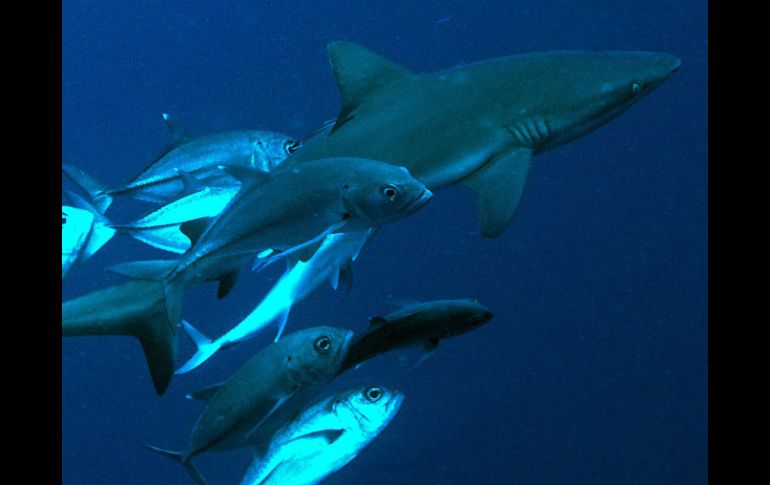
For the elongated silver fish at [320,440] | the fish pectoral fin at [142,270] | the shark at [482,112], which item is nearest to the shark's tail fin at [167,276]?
the fish pectoral fin at [142,270]

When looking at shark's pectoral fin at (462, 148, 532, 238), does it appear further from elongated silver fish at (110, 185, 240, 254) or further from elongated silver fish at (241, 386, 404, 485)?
elongated silver fish at (241, 386, 404, 485)

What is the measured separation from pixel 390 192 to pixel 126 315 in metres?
1.15

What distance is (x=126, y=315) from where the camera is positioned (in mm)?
2650

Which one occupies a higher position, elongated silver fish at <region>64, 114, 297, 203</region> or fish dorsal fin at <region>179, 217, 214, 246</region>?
fish dorsal fin at <region>179, 217, 214, 246</region>

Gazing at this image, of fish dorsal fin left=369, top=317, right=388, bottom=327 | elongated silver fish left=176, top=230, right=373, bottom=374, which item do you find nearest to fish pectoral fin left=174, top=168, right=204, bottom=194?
elongated silver fish left=176, top=230, right=373, bottom=374

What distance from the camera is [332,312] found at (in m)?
15.9

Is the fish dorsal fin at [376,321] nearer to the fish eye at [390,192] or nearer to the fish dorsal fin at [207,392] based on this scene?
the fish dorsal fin at [207,392]

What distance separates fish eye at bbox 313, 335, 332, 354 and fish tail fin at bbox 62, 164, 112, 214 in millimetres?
1560

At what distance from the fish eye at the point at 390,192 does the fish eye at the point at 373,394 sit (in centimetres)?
163

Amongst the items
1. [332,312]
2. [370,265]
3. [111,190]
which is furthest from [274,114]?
[111,190]

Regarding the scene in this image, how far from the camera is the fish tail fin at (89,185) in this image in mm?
3827

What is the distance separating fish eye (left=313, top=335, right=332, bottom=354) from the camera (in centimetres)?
303

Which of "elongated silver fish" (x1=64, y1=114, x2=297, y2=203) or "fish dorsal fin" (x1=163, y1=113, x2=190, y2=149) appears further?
"fish dorsal fin" (x1=163, y1=113, x2=190, y2=149)

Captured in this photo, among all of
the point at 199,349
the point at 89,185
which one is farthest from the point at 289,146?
the point at 199,349
